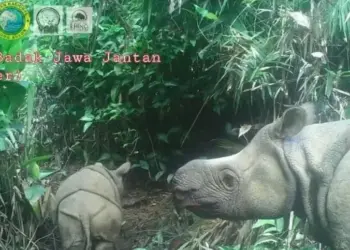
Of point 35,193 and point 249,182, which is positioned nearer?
point 249,182

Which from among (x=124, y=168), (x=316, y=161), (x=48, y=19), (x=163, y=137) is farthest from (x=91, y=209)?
(x=316, y=161)

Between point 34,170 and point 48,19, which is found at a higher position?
point 48,19

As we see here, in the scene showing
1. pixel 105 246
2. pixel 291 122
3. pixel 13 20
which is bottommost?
pixel 105 246

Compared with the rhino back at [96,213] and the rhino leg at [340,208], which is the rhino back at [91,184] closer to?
the rhino back at [96,213]

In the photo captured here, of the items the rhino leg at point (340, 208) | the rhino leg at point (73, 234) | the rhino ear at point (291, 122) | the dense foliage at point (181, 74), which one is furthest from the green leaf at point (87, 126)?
the rhino leg at point (340, 208)

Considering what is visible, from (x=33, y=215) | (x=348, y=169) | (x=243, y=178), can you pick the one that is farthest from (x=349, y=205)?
(x=33, y=215)

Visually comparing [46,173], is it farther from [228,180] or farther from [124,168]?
[228,180]

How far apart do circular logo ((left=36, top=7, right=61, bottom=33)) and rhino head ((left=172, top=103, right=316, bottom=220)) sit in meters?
0.45

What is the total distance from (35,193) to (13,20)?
446 mm

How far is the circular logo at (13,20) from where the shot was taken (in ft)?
4.53

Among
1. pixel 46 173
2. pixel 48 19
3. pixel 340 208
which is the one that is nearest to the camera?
pixel 340 208

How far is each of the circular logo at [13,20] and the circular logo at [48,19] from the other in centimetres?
3

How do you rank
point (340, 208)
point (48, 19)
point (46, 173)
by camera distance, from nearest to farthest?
point (340, 208) < point (48, 19) < point (46, 173)

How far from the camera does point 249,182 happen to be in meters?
1.20
